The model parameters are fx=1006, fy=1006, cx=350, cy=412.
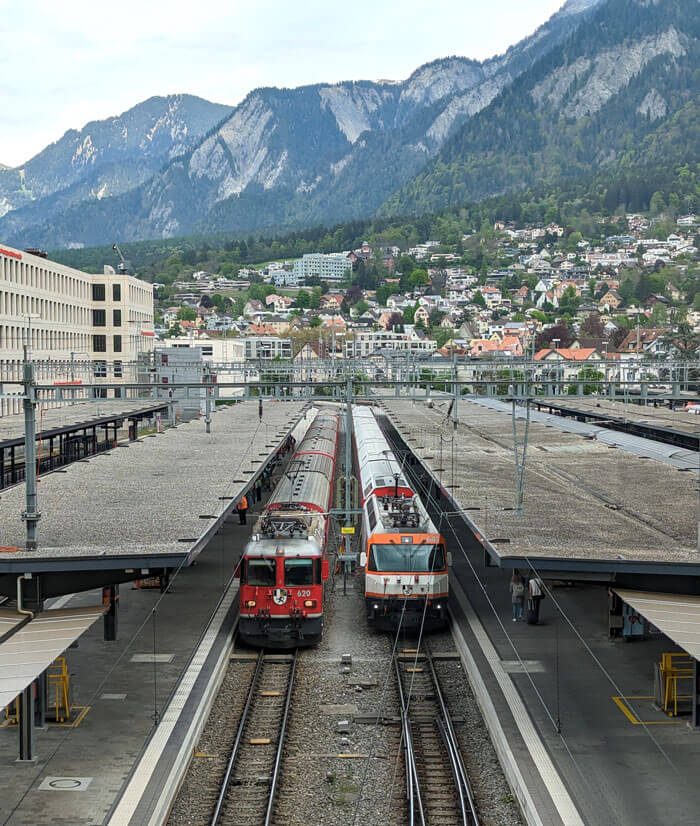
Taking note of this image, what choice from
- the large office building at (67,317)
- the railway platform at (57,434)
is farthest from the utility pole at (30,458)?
the large office building at (67,317)

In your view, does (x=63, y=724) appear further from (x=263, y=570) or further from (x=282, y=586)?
(x=282, y=586)

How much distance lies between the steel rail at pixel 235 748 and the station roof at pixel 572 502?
5.55 m

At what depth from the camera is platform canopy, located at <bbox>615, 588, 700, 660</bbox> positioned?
51.9 feet

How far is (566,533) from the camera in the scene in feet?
76.2

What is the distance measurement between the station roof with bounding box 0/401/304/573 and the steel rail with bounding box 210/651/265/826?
298cm

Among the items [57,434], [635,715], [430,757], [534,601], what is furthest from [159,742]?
[57,434]

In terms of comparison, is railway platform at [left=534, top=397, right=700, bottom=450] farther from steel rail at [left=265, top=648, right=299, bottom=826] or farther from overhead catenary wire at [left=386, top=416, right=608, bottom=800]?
steel rail at [left=265, top=648, right=299, bottom=826]

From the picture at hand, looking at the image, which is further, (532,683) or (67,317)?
(67,317)

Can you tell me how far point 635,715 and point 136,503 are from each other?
14.3 m

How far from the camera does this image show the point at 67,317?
8731 cm

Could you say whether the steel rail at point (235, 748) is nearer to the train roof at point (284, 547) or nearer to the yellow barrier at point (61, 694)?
the train roof at point (284, 547)

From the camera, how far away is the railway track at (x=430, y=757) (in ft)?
48.0

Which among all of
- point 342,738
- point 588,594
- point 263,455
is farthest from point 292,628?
point 263,455


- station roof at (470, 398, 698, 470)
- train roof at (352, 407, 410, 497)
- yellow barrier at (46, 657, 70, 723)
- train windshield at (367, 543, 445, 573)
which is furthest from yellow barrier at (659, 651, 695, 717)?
station roof at (470, 398, 698, 470)
